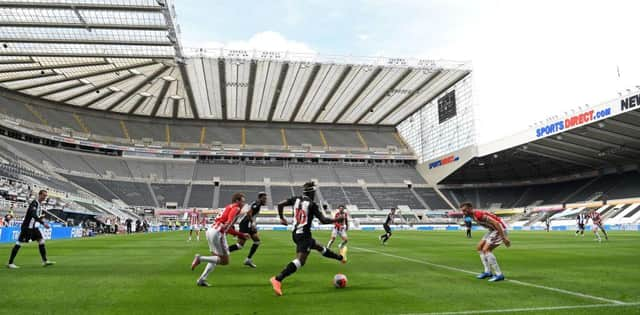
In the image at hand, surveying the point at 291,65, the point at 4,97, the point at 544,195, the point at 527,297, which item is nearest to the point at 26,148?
the point at 4,97

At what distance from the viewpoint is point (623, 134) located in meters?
41.2

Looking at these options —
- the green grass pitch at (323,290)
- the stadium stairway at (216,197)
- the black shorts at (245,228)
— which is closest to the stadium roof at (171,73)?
the stadium stairway at (216,197)

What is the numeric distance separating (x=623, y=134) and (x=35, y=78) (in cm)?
6050

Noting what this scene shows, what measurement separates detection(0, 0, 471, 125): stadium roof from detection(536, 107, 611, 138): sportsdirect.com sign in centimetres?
1394

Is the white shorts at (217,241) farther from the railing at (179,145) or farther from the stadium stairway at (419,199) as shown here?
the stadium stairway at (419,199)

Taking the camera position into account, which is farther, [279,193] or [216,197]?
[279,193]

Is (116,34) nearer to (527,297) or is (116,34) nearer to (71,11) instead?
(71,11)

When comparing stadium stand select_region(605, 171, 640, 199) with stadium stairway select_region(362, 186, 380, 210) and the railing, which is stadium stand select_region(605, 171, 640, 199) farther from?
the railing

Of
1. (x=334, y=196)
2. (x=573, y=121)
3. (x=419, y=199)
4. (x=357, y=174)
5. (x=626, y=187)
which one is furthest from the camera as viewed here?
(x=357, y=174)

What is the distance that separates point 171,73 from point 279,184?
25599mm

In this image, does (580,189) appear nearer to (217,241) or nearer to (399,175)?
(399,175)

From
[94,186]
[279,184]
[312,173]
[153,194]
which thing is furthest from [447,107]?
[94,186]

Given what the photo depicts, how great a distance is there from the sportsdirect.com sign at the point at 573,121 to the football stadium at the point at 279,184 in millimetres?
161

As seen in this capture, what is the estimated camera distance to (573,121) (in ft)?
133
